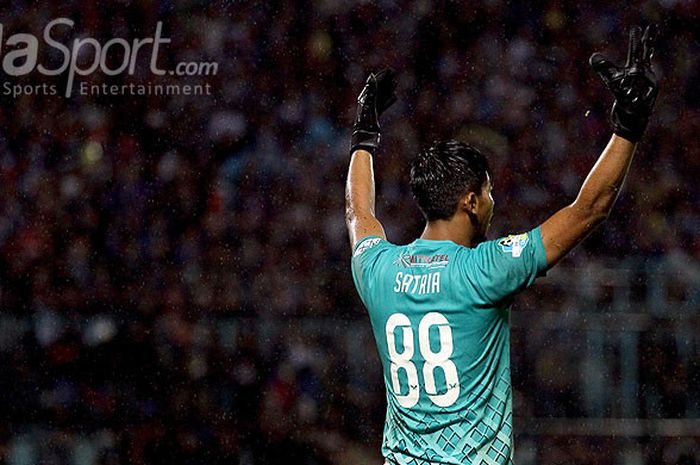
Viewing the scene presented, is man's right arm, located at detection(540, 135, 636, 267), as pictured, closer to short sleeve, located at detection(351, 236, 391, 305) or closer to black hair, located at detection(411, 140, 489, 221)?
black hair, located at detection(411, 140, 489, 221)

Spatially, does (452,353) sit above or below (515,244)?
below

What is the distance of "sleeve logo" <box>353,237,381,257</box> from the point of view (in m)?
2.80

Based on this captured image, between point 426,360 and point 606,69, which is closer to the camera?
point 606,69

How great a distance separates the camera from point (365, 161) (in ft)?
10.3

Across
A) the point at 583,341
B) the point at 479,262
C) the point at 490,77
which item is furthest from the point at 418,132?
the point at 479,262

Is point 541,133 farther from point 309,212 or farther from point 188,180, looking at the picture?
point 188,180

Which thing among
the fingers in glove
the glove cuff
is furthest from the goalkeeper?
the glove cuff

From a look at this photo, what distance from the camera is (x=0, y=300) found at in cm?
703

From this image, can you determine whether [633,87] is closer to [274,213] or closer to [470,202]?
[470,202]

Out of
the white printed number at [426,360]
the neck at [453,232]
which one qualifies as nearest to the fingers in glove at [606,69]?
the neck at [453,232]

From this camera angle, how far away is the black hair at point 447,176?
2564 mm

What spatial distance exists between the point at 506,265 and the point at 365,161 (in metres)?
0.84

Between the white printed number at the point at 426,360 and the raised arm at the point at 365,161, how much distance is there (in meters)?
0.36

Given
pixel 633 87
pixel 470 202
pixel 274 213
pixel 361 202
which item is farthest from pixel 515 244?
pixel 274 213
